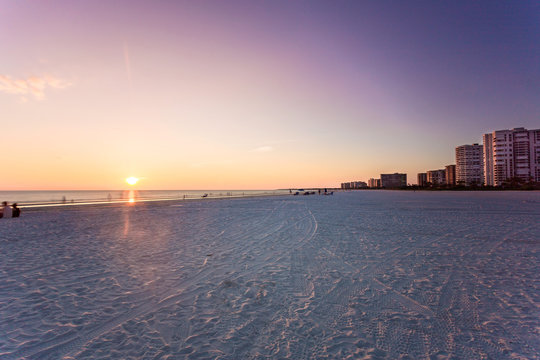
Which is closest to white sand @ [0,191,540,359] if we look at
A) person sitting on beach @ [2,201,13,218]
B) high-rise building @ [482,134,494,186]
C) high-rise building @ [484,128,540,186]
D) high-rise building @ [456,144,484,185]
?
person sitting on beach @ [2,201,13,218]

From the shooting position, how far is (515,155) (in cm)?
14375

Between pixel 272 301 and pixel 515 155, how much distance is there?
19601cm

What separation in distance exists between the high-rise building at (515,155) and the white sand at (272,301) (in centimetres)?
17936

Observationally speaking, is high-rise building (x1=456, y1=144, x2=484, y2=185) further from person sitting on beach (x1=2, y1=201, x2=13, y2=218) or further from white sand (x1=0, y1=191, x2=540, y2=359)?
person sitting on beach (x1=2, y1=201, x2=13, y2=218)

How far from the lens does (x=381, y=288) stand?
6016mm

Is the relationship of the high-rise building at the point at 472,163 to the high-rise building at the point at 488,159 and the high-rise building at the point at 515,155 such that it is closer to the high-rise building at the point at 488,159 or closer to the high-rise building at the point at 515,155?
the high-rise building at the point at 488,159

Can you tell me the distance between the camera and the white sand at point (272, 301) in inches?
150

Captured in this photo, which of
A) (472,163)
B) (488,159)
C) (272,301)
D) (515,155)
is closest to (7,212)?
(272,301)

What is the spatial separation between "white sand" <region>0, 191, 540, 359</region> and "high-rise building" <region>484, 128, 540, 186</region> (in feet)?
588

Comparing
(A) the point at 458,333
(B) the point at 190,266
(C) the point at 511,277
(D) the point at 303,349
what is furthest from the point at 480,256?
(B) the point at 190,266

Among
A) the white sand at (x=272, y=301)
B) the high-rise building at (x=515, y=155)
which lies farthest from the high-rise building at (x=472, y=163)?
the white sand at (x=272, y=301)

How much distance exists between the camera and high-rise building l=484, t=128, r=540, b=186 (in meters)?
140

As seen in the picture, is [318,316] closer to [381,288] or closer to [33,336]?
[381,288]

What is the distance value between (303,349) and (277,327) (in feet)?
2.43
